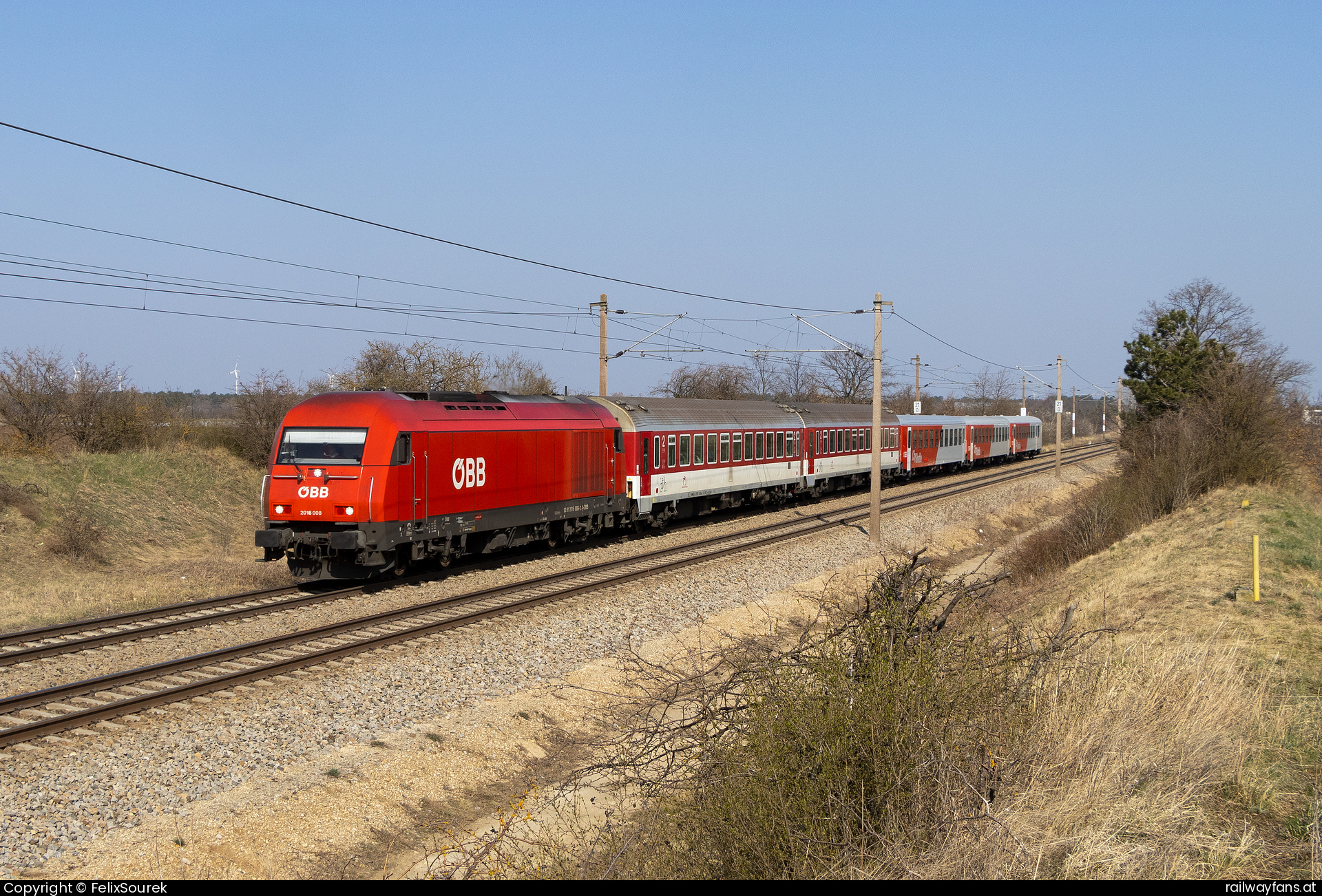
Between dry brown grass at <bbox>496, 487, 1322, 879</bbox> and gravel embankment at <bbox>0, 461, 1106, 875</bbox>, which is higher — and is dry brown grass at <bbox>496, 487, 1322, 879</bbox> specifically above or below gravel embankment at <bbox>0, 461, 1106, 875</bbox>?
above

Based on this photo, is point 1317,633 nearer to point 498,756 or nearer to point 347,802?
point 498,756

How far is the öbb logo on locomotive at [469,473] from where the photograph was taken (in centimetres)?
1759

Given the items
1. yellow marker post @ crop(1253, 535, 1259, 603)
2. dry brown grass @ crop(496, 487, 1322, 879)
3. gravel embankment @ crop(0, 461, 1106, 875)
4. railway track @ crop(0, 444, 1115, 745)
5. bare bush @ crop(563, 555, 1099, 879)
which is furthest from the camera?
yellow marker post @ crop(1253, 535, 1259, 603)

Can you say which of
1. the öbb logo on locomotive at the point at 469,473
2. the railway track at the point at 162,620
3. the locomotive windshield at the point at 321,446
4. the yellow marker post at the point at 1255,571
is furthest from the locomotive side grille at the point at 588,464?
the yellow marker post at the point at 1255,571

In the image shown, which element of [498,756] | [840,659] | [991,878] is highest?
[840,659]

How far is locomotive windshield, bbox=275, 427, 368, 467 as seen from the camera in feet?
52.5

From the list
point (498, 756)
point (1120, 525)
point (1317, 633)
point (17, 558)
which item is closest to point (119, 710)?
point (498, 756)

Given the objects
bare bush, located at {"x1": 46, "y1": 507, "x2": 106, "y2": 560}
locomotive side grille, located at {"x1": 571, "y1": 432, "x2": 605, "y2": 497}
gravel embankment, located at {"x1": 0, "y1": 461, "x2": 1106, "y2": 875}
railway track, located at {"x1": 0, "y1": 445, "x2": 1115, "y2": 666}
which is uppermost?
locomotive side grille, located at {"x1": 571, "y1": 432, "x2": 605, "y2": 497}

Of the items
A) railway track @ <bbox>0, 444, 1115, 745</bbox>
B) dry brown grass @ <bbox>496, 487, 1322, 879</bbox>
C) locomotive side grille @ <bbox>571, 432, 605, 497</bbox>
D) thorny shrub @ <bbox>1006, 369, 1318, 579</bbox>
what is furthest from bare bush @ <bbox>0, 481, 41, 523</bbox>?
thorny shrub @ <bbox>1006, 369, 1318, 579</bbox>

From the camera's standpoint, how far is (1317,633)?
12336 millimetres

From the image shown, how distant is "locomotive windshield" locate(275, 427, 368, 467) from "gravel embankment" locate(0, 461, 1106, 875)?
2573 mm

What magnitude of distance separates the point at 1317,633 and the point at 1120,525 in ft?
51.0

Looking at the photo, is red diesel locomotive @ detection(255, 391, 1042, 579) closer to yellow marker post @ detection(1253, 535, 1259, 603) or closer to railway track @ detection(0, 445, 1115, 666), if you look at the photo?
railway track @ detection(0, 445, 1115, 666)
